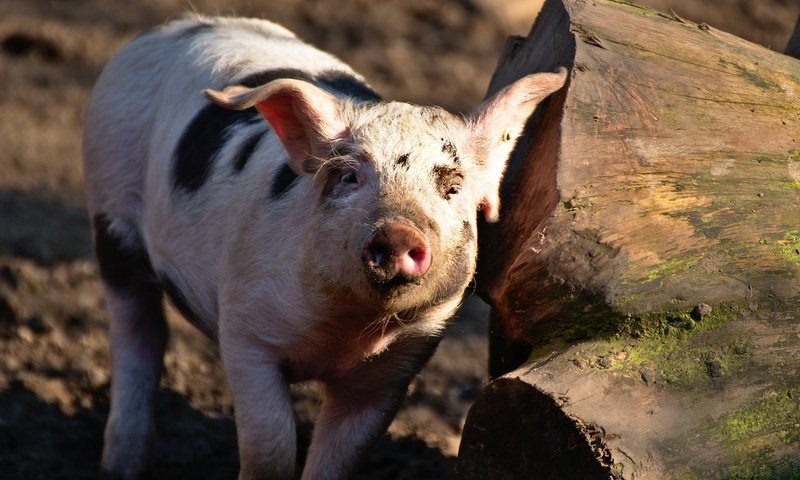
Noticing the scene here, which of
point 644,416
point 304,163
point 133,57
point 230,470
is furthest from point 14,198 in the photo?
point 644,416

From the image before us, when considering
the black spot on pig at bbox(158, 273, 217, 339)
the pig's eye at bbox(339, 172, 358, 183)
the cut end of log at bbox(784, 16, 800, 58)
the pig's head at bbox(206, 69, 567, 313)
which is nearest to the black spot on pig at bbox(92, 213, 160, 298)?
the black spot on pig at bbox(158, 273, 217, 339)

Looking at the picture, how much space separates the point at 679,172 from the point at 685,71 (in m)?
0.41

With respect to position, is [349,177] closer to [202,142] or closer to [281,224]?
[281,224]

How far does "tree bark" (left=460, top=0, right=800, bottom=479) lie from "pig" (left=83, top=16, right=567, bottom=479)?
22cm

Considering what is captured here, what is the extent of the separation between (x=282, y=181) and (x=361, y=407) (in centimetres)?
86

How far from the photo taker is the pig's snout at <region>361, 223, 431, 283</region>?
A: 308 cm

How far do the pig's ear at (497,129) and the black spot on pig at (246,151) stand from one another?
0.91 meters

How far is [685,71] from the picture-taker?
146 inches

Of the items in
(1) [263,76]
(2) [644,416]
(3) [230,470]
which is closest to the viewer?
(2) [644,416]

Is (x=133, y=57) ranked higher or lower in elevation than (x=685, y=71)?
lower

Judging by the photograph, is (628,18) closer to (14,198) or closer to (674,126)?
(674,126)

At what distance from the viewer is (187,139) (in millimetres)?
4418

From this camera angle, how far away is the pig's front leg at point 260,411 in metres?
3.76

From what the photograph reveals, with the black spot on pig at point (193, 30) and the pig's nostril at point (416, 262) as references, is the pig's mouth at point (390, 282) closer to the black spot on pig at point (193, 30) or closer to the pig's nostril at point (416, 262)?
the pig's nostril at point (416, 262)
